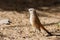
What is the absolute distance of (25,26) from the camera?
7.30 metres

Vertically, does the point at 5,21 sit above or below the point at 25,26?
above

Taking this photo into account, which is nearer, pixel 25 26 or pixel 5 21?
pixel 25 26

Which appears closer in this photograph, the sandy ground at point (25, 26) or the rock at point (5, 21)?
the sandy ground at point (25, 26)

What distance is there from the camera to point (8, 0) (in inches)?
421

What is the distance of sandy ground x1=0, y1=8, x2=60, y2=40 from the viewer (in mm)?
6277

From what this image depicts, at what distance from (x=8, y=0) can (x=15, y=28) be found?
390 centimetres

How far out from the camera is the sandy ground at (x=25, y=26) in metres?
6.28

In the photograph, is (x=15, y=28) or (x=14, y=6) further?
(x=14, y=6)

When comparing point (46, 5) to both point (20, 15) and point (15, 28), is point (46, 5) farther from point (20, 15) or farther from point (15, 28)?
point (15, 28)

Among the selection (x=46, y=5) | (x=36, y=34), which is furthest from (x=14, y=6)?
(x=36, y=34)

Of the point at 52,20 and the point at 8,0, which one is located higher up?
the point at 8,0

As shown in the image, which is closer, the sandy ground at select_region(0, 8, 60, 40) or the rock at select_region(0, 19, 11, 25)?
the sandy ground at select_region(0, 8, 60, 40)

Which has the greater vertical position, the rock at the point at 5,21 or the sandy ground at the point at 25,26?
the rock at the point at 5,21

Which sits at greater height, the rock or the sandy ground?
the rock
